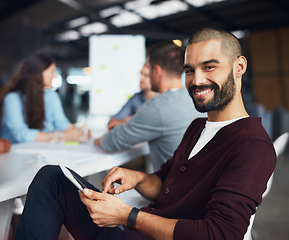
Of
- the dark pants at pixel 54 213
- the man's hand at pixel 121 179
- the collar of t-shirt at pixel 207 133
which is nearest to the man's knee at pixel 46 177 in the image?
the dark pants at pixel 54 213

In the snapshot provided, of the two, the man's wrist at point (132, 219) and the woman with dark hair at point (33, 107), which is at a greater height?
the woman with dark hair at point (33, 107)

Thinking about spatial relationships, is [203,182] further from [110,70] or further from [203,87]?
[110,70]

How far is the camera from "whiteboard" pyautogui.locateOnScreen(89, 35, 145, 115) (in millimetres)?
4094

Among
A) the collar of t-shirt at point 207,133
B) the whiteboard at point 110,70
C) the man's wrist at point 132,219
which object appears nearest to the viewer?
the man's wrist at point 132,219

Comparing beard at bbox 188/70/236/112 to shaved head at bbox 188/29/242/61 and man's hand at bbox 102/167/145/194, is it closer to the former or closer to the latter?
shaved head at bbox 188/29/242/61

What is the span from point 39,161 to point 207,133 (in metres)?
0.94

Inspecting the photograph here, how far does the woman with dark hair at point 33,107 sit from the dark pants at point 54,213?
125cm

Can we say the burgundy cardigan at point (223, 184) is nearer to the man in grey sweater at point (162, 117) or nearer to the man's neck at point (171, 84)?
the man in grey sweater at point (162, 117)

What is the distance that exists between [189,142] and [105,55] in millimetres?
3183

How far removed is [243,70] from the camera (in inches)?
40.0

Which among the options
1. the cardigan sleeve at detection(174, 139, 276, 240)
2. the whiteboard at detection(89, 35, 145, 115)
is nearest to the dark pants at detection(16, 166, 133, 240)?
the cardigan sleeve at detection(174, 139, 276, 240)

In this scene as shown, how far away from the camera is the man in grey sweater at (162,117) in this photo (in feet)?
5.58

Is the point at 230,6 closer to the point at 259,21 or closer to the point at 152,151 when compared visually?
the point at 259,21

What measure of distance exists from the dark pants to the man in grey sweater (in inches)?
24.7
